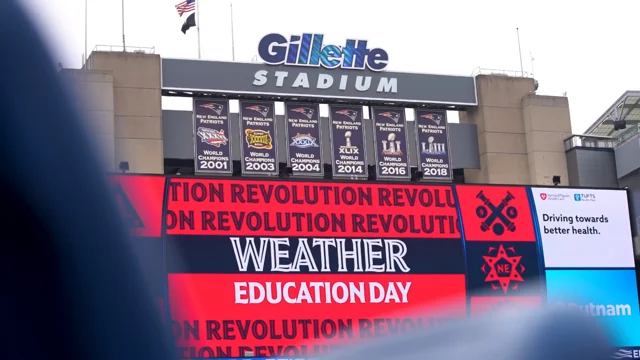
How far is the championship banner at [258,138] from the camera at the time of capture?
101ft

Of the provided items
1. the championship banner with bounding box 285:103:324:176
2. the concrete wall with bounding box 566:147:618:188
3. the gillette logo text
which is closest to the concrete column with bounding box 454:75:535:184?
the concrete wall with bounding box 566:147:618:188

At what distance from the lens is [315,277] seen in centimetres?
2102

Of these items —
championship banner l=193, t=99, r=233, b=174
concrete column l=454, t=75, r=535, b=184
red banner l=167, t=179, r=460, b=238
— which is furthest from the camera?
concrete column l=454, t=75, r=535, b=184

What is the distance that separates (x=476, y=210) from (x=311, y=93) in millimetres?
10571

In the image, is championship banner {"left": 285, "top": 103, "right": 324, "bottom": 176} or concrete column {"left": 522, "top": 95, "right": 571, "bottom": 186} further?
concrete column {"left": 522, "top": 95, "right": 571, "bottom": 186}

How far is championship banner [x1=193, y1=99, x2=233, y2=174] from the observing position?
1204 inches

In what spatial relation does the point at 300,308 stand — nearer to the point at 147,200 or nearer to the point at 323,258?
the point at 323,258

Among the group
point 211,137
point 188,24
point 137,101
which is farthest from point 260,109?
point 188,24

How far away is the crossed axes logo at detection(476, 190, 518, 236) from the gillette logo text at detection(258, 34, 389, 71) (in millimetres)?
11163

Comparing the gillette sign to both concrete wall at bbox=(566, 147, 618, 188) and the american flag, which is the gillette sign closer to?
the american flag

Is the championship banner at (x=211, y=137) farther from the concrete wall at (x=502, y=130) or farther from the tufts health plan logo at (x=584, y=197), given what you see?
the tufts health plan logo at (x=584, y=197)

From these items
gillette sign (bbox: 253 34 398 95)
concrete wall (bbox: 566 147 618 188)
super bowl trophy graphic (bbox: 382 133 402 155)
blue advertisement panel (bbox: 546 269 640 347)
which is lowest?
blue advertisement panel (bbox: 546 269 640 347)

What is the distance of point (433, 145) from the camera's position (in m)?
33.0

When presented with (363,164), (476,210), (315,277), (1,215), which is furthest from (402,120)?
(1,215)
